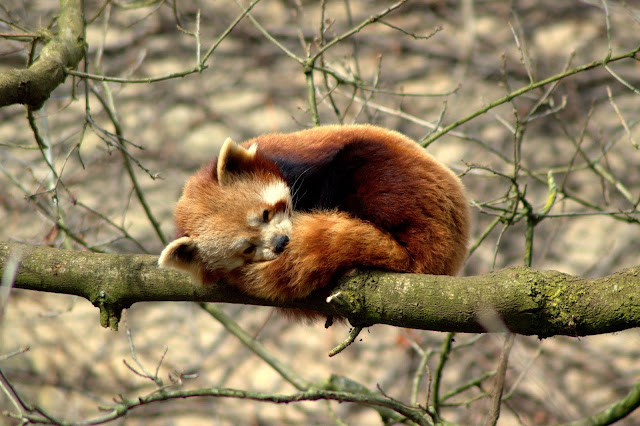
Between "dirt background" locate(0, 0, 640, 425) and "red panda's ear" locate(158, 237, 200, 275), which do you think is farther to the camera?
"dirt background" locate(0, 0, 640, 425)

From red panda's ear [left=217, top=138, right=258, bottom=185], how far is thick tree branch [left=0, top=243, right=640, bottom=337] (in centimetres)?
44

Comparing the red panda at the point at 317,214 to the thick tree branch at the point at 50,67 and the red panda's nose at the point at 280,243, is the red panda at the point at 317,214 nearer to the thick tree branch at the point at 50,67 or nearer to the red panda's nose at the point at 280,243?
the red panda's nose at the point at 280,243

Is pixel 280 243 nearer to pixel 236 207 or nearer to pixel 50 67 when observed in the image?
pixel 236 207

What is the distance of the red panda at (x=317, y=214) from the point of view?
6.45 ft

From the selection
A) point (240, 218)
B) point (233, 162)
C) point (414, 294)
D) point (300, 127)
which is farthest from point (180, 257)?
point (300, 127)

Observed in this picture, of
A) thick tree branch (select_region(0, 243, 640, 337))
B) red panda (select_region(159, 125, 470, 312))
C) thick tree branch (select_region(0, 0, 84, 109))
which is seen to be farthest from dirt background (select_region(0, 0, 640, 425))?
thick tree branch (select_region(0, 243, 640, 337))

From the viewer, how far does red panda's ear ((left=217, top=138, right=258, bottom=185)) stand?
2.35 metres

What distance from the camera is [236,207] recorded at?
2.36m

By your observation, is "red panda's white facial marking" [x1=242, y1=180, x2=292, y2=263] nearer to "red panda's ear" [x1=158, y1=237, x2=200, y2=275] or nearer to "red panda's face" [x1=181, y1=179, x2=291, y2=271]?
"red panda's face" [x1=181, y1=179, x2=291, y2=271]

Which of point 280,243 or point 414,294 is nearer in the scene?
point 414,294

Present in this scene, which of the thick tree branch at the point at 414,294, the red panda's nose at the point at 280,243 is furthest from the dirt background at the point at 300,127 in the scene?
the thick tree branch at the point at 414,294

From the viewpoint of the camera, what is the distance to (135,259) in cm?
212

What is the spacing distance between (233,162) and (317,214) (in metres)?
0.47

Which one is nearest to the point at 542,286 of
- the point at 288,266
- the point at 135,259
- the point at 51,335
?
the point at 288,266
